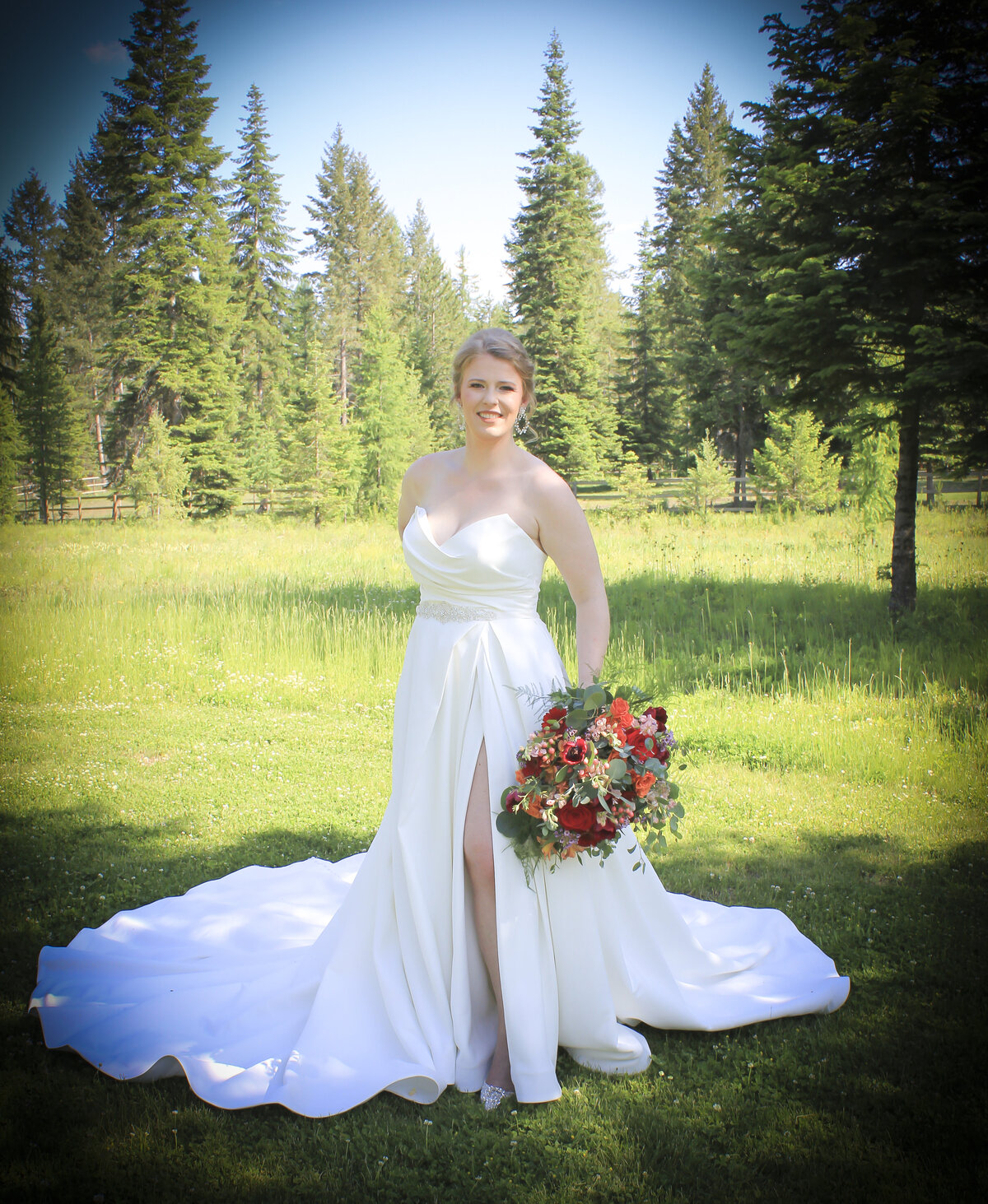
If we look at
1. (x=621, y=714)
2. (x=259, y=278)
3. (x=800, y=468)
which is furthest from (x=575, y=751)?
(x=259, y=278)

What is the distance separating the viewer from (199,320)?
92.8 feet

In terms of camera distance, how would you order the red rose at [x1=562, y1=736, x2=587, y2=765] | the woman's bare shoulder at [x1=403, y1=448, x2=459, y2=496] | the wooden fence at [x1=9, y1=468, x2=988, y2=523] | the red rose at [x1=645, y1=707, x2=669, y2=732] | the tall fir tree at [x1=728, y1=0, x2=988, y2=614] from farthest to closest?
the wooden fence at [x1=9, y1=468, x2=988, y2=523] → the tall fir tree at [x1=728, y1=0, x2=988, y2=614] → the woman's bare shoulder at [x1=403, y1=448, x2=459, y2=496] → the red rose at [x1=645, y1=707, x2=669, y2=732] → the red rose at [x1=562, y1=736, x2=587, y2=765]

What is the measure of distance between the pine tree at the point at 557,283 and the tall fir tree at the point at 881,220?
57.7 ft

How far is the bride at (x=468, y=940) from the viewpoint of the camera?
2.84 metres

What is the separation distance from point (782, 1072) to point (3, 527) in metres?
21.1

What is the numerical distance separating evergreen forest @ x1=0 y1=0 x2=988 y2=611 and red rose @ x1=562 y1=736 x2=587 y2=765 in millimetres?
5751

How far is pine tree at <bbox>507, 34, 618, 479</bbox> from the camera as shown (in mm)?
26734

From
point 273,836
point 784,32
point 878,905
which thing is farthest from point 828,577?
point 273,836

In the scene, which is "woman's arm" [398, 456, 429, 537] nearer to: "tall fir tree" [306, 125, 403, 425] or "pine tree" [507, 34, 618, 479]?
"pine tree" [507, 34, 618, 479]

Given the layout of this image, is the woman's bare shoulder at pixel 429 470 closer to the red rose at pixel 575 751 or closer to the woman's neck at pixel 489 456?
the woman's neck at pixel 489 456

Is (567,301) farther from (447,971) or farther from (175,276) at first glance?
(447,971)

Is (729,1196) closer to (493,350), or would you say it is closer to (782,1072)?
(782,1072)

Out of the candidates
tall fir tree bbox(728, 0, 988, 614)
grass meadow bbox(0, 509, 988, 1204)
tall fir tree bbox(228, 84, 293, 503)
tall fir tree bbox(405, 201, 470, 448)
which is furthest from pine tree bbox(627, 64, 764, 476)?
tall fir tree bbox(728, 0, 988, 614)

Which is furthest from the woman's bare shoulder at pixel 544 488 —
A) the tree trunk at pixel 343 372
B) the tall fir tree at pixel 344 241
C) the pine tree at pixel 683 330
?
the tall fir tree at pixel 344 241
